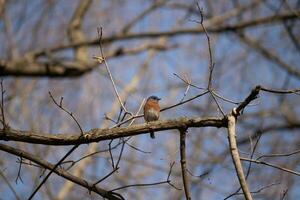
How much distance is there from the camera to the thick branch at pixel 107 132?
154 inches

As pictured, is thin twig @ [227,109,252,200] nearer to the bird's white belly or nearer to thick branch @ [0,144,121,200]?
thick branch @ [0,144,121,200]

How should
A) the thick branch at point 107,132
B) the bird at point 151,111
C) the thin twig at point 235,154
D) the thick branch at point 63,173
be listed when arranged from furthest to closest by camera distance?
the bird at point 151,111, the thick branch at point 63,173, the thick branch at point 107,132, the thin twig at point 235,154

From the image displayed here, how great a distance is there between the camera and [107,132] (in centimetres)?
A: 410

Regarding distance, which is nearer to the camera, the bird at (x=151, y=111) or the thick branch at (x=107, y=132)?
the thick branch at (x=107, y=132)

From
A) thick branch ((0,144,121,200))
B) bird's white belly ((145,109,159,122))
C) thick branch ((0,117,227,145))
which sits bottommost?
thick branch ((0,144,121,200))

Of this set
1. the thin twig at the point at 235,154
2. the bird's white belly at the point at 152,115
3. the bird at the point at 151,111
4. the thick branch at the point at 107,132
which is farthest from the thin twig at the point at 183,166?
the bird's white belly at the point at 152,115

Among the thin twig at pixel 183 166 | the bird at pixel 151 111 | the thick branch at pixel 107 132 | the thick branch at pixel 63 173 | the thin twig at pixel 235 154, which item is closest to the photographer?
the thin twig at pixel 235 154

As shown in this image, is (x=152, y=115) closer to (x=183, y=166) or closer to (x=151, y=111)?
(x=151, y=111)

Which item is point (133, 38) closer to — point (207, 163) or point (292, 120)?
point (207, 163)

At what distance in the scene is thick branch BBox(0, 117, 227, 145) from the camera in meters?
3.90

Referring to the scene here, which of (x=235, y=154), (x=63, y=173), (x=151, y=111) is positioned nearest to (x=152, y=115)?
(x=151, y=111)

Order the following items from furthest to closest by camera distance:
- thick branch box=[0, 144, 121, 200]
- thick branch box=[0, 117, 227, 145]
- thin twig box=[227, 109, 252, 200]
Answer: thick branch box=[0, 144, 121, 200] < thick branch box=[0, 117, 227, 145] < thin twig box=[227, 109, 252, 200]

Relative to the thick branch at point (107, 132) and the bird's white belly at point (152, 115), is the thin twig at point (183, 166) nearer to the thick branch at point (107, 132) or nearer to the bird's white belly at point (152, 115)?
the thick branch at point (107, 132)

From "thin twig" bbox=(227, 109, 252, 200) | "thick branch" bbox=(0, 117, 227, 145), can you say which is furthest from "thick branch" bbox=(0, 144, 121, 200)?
"thin twig" bbox=(227, 109, 252, 200)
